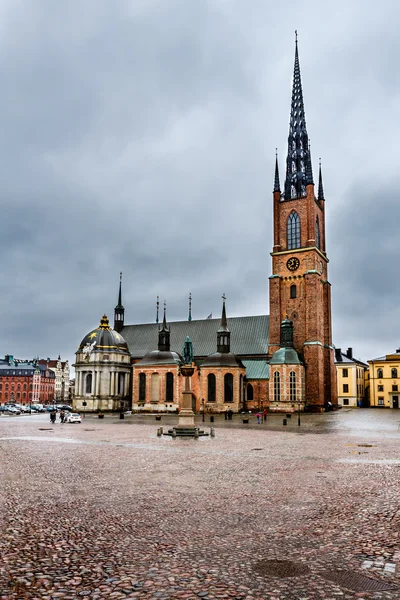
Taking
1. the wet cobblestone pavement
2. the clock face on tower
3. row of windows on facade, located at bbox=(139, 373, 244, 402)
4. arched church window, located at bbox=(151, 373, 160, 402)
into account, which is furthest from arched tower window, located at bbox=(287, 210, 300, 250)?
the wet cobblestone pavement

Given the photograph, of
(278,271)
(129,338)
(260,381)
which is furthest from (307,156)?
(129,338)

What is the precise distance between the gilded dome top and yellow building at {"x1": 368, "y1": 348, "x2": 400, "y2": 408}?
46.4 metres

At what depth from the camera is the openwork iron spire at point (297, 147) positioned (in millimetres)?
82625

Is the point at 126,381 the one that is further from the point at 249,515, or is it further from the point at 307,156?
the point at 249,515

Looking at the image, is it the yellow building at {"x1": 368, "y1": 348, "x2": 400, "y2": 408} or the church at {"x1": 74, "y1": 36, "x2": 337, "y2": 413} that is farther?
the yellow building at {"x1": 368, "y1": 348, "x2": 400, "y2": 408}

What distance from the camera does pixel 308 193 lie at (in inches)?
3071

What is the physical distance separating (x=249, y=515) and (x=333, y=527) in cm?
189

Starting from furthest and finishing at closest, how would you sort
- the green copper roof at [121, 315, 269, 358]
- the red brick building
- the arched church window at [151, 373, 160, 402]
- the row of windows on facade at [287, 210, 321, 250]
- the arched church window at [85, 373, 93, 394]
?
the red brick building, the green copper roof at [121, 315, 269, 358], the arched church window at [85, 373, 93, 394], the row of windows on facade at [287, 210, 321, 250], the arched church window at [151, 373, 160, 402]

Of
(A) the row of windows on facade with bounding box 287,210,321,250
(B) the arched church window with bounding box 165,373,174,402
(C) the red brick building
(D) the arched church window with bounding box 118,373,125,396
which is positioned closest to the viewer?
(B) the arched church window with bounding box 165,373,174,402

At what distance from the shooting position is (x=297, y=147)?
85875 mm

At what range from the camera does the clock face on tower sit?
252ft

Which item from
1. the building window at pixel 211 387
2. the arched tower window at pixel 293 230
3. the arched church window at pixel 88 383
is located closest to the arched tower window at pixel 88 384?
the arched church window at pixel 88 383

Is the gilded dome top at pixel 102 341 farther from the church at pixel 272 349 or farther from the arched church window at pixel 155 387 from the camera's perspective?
the arched church window at pixel 155 387

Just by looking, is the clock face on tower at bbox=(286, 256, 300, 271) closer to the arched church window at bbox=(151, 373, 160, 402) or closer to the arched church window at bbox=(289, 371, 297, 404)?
the arched church window at bbox=(289, 371, 297, 404)
